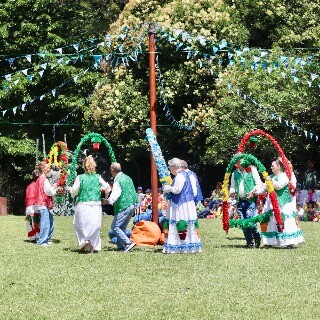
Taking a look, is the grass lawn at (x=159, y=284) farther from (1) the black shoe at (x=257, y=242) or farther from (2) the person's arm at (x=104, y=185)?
(2) the person's arm at (x=104, y=185)

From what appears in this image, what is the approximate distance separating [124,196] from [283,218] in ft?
9.87

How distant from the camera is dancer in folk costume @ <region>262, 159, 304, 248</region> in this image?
16.9m

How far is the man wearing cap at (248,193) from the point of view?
16969 mm

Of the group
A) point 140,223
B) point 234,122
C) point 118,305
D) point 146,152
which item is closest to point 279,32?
point 234,122

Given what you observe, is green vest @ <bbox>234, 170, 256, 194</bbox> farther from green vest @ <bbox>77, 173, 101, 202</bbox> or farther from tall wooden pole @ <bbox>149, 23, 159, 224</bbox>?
green vest @ <bbox>77, 173, 101, 202</bbox>

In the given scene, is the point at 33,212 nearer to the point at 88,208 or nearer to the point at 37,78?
the point at 88,208

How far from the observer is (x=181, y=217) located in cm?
1597

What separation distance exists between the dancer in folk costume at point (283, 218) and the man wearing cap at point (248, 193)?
8.9 inches

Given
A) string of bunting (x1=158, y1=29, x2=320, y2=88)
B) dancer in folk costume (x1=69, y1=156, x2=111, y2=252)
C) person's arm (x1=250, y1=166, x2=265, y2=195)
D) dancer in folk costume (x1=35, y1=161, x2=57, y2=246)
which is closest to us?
dancer in folk costume (x1=69, y1=156, x2=111, y2=252)

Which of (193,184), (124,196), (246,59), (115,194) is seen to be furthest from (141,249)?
(246,59)

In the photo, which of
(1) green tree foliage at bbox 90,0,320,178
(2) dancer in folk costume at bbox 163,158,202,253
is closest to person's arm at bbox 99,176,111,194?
(2) dancer in folk costume at bbox 163,158,202,253

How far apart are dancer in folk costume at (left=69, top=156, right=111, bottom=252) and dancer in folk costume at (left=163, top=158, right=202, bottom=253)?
1.28m

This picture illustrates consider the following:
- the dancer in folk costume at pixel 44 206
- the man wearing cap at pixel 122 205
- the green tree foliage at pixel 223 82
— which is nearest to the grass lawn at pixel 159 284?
the man wearing cap at pixel 122 205

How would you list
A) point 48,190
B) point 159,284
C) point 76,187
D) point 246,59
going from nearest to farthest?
point 159,284, point 76,187, point 48,190, point 246,59
